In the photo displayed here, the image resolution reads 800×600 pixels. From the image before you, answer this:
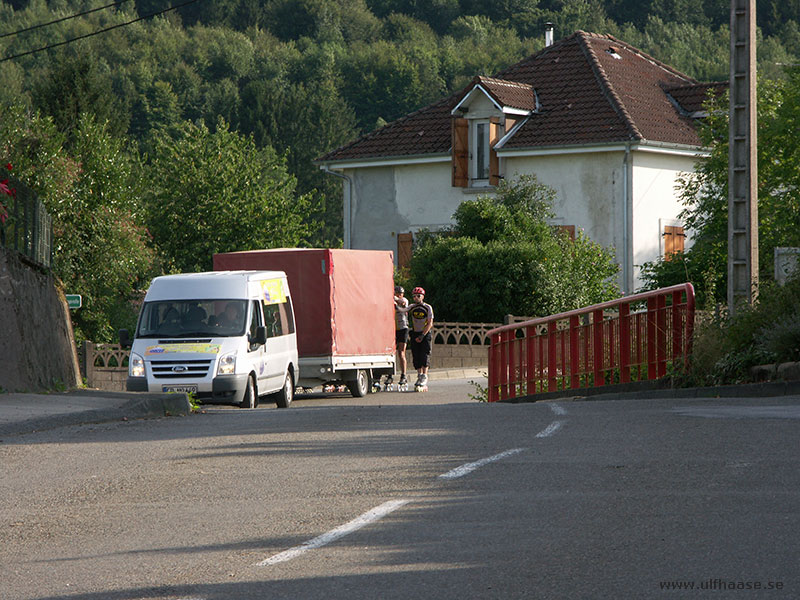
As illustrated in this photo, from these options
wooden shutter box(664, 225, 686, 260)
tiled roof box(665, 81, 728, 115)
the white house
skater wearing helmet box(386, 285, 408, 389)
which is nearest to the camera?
skater wearing helmet box(386, 285, 408, 389)

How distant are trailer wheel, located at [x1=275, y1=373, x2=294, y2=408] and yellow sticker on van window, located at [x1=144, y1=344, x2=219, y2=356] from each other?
215 cm

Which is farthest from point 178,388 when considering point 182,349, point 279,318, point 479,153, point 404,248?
point 404,248

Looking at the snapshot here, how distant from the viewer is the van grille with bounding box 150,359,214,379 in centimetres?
2092

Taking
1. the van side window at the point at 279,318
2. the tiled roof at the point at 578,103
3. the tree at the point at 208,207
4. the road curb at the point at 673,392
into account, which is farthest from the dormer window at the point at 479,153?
the road curb at the point at 673,392

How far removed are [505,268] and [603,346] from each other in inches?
694

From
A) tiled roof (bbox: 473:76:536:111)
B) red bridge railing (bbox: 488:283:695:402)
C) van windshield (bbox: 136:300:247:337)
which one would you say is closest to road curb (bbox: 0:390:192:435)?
van windshield (bbox: 136:300:247:337)

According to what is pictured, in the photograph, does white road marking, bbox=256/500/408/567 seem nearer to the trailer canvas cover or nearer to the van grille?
the van grille

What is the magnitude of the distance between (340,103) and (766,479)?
98.0 m

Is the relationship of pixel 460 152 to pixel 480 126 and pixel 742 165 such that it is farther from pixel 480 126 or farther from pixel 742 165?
pixel 742 165

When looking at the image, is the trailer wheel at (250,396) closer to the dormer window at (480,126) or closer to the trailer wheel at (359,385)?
the trailer wheel at (359,385)

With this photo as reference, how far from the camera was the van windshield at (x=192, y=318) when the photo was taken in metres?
21.5

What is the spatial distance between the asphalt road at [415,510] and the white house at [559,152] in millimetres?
27864

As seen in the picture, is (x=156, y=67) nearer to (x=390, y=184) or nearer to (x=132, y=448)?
(x=390, y=184)

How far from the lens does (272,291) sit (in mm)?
22844
